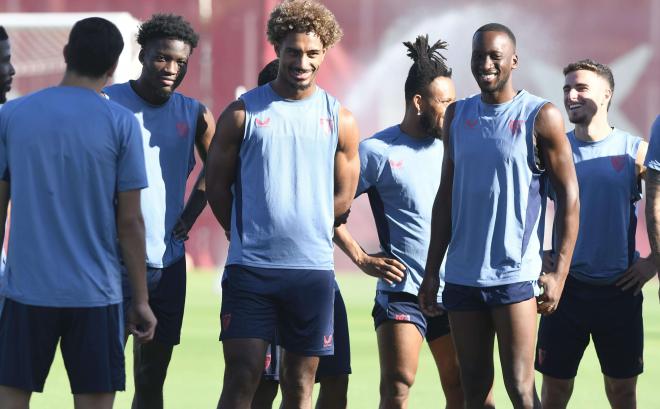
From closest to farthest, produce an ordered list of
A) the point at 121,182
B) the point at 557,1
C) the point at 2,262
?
the point at 121,182
the point at 2,262
the point at 557,1

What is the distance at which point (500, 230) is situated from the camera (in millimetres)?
5520

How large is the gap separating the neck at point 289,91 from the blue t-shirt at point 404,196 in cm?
100

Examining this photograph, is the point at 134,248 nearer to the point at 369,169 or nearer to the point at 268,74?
the point at 268,74

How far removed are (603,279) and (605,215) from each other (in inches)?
13.0

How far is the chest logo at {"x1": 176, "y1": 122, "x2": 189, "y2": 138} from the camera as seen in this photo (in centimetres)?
616

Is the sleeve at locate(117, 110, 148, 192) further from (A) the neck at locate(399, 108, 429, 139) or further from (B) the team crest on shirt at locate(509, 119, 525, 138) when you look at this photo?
(A) the neck at locate(399, 108, 429, 139)

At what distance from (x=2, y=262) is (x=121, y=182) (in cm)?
89

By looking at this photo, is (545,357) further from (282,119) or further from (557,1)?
(557,1)

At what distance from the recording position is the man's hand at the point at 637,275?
6488mm

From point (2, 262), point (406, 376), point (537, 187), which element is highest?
point (537, 187)

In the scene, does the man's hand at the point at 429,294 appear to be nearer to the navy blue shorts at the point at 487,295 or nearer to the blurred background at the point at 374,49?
the navy blue shorts at the point at 487,295

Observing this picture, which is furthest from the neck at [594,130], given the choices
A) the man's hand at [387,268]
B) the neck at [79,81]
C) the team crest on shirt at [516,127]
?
the neck at [79,81]

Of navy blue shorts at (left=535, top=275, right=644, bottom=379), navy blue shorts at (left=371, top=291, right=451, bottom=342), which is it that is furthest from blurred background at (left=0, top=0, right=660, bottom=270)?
navy blue shorts at (left=371, top=291, right=451, bottom=342)

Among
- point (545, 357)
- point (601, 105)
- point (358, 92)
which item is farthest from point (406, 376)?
point (358, 92)
